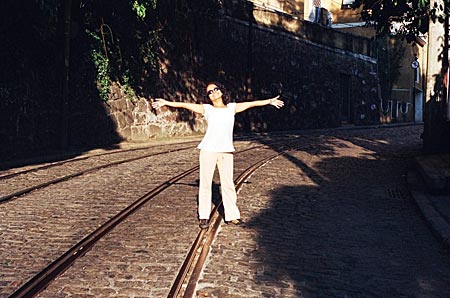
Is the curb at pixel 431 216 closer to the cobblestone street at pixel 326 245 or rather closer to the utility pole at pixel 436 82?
the cobblestone street at pixel 326 245

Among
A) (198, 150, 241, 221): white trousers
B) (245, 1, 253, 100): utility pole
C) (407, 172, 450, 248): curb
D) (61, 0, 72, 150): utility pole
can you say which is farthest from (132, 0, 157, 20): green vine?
(245, 1, 253, 100): utility pole

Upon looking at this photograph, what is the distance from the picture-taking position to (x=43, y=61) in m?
13.9

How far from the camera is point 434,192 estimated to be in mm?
8117

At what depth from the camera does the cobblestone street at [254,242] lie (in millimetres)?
4242

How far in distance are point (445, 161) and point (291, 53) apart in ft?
63.0

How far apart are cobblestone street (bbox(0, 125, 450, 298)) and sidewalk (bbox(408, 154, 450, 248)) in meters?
0.14

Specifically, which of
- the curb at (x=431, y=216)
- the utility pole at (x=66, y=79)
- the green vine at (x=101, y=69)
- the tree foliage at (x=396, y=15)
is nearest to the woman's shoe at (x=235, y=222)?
the curb at (x=431, y=216)

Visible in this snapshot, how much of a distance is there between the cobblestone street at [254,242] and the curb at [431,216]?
0.10 m

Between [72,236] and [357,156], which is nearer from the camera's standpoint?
[72,236]

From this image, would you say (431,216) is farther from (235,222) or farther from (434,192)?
(235,222)

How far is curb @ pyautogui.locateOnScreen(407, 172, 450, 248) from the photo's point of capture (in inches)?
228

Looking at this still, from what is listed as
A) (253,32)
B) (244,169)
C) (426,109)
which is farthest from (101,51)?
(253,32)

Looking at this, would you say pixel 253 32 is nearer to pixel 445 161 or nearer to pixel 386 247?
pixel 445 161

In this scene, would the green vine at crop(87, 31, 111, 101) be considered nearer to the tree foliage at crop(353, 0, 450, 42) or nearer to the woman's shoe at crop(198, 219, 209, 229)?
the tree foliage at crop(353, 0, 450, 42)
